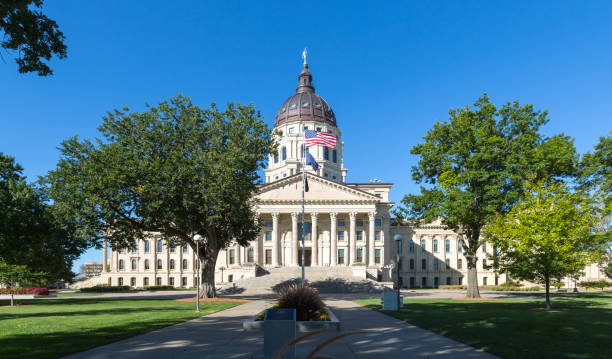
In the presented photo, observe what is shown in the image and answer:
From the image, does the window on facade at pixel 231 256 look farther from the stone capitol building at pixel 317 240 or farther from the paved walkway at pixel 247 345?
the paved walkway at pixel 247 345

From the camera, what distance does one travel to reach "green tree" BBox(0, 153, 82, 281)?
34.4 metres

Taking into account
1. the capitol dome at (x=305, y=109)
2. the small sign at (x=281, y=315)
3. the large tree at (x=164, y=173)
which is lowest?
the small sign at (x=281, y=315)

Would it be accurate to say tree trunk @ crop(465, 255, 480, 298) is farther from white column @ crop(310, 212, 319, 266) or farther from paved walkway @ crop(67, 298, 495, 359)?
white column @ crop(310, 212, 319, 266)

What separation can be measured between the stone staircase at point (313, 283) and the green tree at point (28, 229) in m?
19.4

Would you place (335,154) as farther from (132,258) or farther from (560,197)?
(560,197)

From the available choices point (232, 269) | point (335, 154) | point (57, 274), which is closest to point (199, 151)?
point (57, 274)

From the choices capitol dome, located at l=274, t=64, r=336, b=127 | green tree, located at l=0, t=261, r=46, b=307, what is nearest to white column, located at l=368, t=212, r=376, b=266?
capitol dome, located at l=274, t=64, r=336, b=127

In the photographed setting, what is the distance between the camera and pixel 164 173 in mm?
30359

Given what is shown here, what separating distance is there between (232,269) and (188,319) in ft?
189

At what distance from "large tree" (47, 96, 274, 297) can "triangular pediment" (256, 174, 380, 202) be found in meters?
35.7

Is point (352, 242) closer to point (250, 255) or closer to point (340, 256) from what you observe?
point (340, 256)

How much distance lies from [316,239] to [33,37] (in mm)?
63348

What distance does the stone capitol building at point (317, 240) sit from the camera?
236 ft

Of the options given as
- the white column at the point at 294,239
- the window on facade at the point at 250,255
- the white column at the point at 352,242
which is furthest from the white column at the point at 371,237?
the window on facade at the point at 250,255
